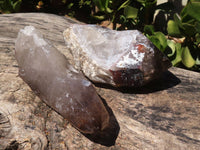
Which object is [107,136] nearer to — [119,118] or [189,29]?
[119,118]

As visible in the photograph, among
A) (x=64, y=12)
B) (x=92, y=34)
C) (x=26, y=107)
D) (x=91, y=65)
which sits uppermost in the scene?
(x=92, y=34)

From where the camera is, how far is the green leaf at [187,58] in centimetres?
214

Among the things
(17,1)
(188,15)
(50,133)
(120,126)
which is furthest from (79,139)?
(17,1)

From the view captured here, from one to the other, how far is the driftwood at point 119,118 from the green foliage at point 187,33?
18.4 inches

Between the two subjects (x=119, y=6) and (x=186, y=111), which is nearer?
(x=186, y=111)

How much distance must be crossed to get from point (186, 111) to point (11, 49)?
1306 millimetres

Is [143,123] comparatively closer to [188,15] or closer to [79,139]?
[79,139]

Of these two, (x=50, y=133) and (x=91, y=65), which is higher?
(x=91, y=65)

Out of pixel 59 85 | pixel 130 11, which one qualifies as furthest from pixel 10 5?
pixel 59 85

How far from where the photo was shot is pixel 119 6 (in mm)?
3062

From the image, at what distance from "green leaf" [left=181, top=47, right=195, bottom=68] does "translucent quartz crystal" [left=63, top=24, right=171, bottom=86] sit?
2.22 ft

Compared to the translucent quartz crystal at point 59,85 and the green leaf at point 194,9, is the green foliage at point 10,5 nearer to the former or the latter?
the translucent quartz crystal at point 59,85

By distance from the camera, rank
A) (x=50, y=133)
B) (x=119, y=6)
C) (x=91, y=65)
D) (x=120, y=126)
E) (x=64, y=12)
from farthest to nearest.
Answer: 1. (x=64, y=12)
2. (x=119, y=6)
3. (x=91, y=65)
4. (x=120, y=126)
5. (x=50, y=133)

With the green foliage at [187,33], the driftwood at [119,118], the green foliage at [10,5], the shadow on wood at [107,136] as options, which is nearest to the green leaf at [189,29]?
the green foliage at [187,33]
